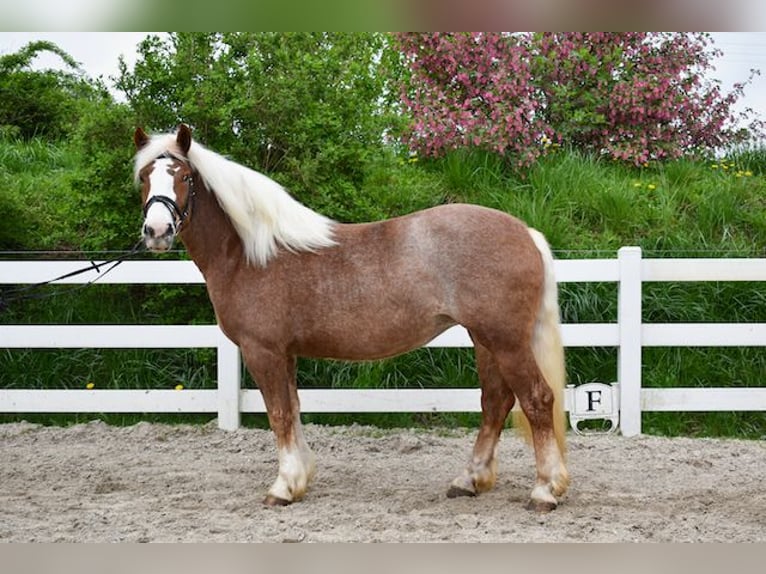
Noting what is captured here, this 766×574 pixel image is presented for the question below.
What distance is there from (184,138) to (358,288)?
1.00m

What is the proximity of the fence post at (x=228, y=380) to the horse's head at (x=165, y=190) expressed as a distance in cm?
160

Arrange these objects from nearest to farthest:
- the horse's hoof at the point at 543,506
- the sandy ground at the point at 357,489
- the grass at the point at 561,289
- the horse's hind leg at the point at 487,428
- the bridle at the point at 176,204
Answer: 1. the sandy ground at the point at 357,489
2. the bridle at the point at 176,204
3. the horse's hoof at the point at 543,506
4. the horse's hind leg at the point at 487,428
5. the grass at the point at 561,289

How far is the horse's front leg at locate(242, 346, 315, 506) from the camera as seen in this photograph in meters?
4.05

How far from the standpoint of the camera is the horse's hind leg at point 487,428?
164 inches

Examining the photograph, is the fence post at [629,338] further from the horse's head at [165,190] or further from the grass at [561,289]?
the horse's head at [165,190]

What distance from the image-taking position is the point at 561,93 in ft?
23.6

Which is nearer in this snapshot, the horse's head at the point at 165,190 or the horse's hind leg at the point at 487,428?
the horse's head at the point at 165,190

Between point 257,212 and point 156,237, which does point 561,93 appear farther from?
point 156,237

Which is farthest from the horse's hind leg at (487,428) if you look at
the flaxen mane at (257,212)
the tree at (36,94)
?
the tree at (36,94)

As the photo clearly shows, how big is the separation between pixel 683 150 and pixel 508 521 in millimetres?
4741

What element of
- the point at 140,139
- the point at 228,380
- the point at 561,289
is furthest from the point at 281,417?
the point at 561,289

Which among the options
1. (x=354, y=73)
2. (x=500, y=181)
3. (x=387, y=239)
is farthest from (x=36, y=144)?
(x=387, y=239)

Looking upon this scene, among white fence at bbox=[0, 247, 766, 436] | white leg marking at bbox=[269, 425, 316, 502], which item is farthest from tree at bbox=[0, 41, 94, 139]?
white leg marking at bbox=[269, 425, 316, 502]

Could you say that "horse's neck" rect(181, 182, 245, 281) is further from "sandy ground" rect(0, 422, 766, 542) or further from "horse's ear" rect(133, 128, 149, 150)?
"sandy ground" rect(0, 422, 766, 542)
